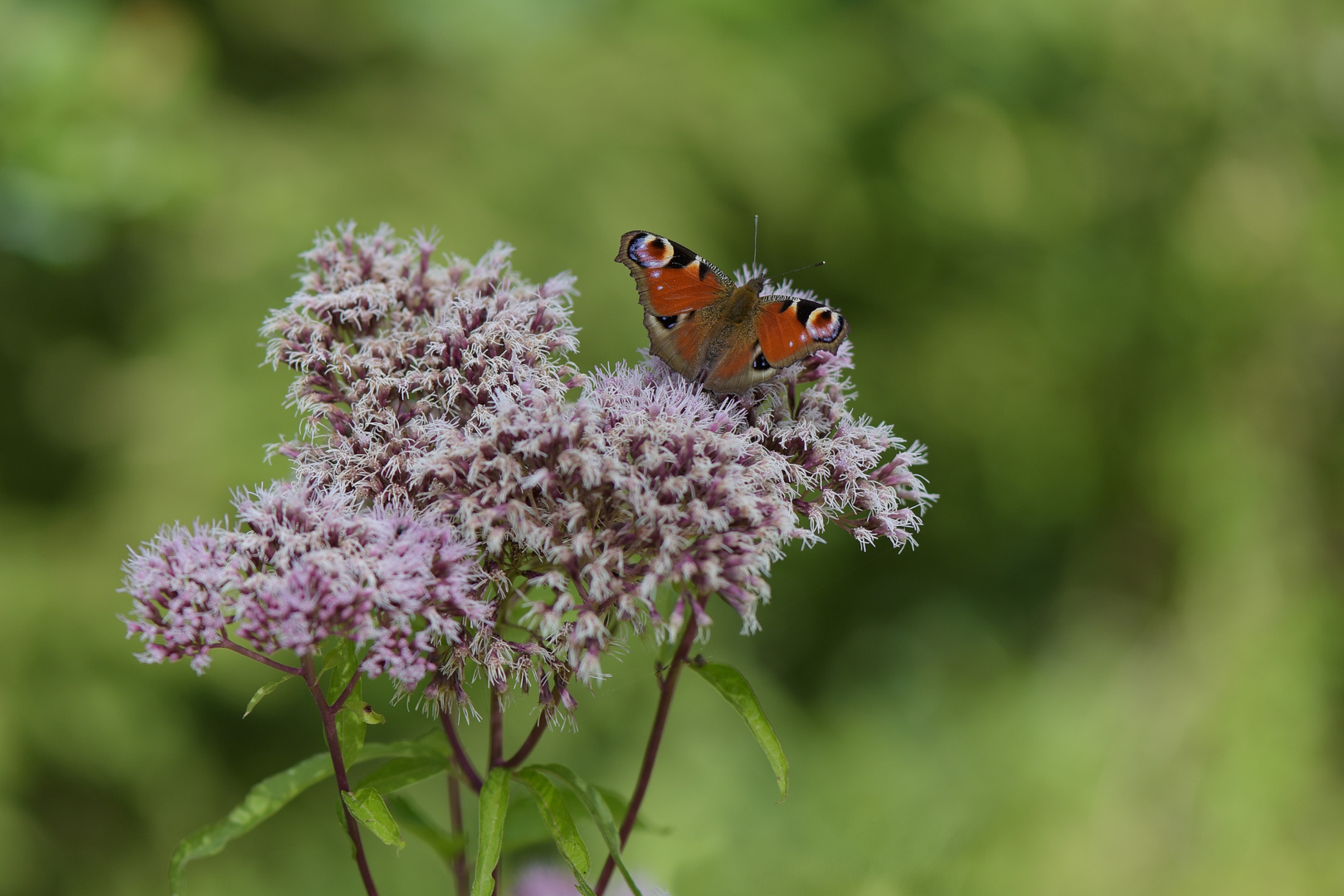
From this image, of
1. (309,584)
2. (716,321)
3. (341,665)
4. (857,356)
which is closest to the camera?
(309,584)

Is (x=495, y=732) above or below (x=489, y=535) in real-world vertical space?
below

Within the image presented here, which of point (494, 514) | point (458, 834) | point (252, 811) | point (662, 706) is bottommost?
point (252, 811)

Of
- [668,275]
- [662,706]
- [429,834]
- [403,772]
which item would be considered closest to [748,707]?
[662,706]

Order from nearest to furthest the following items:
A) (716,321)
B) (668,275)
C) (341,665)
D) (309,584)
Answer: (309,584) → (341,665) → (716,321) → (668,275)

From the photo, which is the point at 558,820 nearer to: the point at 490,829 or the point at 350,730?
the point at 490,829

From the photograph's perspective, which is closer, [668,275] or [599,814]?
[599,814]

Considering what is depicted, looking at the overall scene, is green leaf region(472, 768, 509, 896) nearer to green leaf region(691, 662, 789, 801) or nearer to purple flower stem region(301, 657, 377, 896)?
purple flower stem region(301, 657, 377, 896)

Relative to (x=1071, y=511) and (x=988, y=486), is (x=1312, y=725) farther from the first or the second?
(x=988, y=486)
